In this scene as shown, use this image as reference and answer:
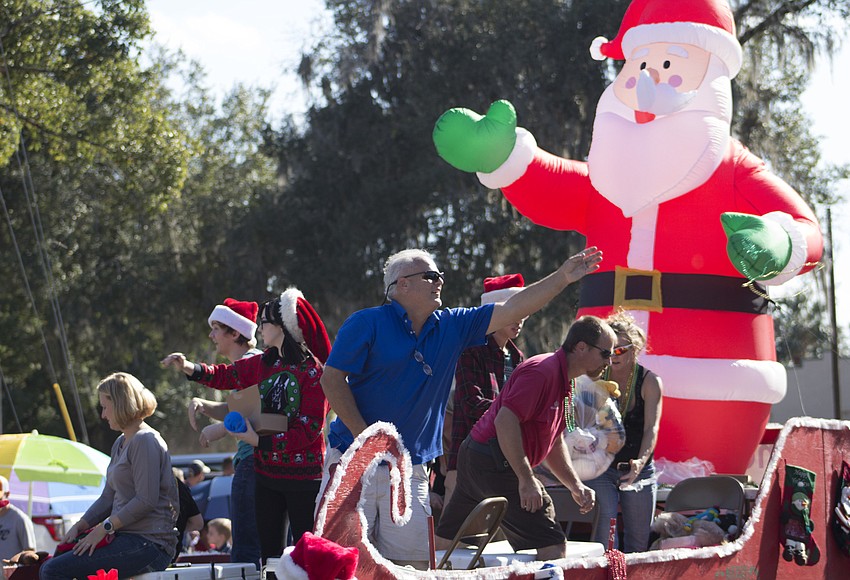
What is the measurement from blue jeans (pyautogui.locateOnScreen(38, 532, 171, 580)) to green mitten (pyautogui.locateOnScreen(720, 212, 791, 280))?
3.89 metres

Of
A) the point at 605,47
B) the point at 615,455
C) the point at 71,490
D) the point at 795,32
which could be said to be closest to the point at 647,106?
the point at 605,47

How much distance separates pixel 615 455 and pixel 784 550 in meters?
0.90

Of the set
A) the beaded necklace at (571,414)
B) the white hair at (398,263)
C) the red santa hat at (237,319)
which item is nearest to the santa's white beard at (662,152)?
the beaded necklace at (571,414)

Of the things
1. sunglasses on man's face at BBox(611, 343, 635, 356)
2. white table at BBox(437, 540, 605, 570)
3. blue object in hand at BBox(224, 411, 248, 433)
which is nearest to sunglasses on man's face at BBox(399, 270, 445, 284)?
white table at BBox(437, 540, 605, 570)

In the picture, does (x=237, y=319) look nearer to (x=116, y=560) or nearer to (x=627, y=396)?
(x=116, y=560)

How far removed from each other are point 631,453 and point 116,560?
252cm

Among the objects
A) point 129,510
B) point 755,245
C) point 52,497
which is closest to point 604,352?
point 129,510

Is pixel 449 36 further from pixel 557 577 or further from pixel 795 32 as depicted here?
pixel 557 577

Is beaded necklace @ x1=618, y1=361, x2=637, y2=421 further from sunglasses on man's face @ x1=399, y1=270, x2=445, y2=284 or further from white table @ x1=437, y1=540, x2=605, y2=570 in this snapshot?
sunglasses on man's face @ x1=399, y1=270, x2=445, y2=284

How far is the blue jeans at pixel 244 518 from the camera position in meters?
5.87

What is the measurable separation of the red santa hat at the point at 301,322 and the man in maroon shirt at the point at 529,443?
1.18m

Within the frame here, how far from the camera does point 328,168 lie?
18453mm

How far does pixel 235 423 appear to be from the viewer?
214 inches

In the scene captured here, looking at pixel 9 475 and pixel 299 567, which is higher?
pixel 299 567
